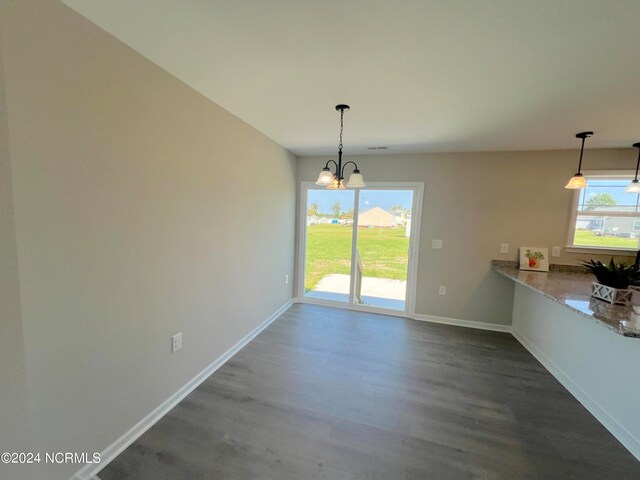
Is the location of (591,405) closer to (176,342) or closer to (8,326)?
(176,342)

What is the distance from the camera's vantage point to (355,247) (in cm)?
418

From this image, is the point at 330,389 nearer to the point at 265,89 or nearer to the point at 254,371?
the point at 254,371

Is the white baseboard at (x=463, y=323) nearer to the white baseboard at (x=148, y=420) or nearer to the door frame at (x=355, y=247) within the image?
the door frame at (x=355, y=247)

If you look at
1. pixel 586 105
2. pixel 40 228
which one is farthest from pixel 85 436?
pixel 586 105

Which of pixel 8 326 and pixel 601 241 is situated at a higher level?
pixel 601 241

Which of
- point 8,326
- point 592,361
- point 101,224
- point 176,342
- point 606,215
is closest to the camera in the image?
point 8,326

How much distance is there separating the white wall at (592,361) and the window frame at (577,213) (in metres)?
0.88

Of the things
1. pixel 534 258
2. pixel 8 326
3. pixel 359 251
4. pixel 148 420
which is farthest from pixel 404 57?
pixel 534 258

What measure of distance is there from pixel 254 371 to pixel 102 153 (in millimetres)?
2088

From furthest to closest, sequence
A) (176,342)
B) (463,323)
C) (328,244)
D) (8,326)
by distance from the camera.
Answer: (328,244), (463,323), (176,342), (8,326)

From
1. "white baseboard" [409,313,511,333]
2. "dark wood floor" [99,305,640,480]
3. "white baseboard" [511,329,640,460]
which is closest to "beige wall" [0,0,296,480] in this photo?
"dark wood floor" [99,305,640,480]

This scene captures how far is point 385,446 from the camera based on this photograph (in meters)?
1.72

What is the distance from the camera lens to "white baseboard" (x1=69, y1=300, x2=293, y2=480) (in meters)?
1.46

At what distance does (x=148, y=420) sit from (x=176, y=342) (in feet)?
1.67
